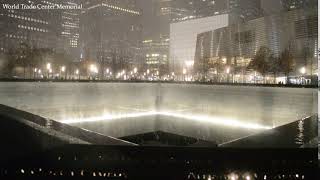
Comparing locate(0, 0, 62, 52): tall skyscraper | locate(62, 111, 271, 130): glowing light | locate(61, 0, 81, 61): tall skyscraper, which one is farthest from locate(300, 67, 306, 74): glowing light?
locate(61, 0, 81, 61): tall skyscraper

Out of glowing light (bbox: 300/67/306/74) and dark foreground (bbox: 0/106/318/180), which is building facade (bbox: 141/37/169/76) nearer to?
glowing light (bbox: 300/67/306/74)

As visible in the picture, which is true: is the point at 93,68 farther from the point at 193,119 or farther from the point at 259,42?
the point at 193,119

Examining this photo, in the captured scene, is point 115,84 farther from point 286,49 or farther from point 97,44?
point 97,44

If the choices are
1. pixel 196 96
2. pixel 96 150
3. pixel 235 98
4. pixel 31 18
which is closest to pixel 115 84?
pixel 196 96

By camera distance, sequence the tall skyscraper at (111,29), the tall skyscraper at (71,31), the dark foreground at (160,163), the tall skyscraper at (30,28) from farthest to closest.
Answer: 1. the tall skyscraper at (111,29)
2. the tall skyscraper at (71,31)
3. the tall skyscraper at (30,28)
4. the dark foreground at (160,163)

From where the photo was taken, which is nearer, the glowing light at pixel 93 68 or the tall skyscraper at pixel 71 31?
the glowing light at pixel 93 68

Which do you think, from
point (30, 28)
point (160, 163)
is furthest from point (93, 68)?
point (160, 163)

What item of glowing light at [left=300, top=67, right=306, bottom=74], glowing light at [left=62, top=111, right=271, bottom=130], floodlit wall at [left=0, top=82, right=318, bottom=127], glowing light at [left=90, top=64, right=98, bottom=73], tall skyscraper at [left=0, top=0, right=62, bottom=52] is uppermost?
tall skyscraper at [left=0, top=0, right=62, bottom=52]

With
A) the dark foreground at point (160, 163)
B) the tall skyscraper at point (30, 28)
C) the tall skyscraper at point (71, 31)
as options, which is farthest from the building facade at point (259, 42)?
the tall skyscraper at point (71, 31)

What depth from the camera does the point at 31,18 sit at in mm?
112812

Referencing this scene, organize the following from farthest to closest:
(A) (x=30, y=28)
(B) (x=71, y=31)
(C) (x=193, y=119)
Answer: (B) (x=71, y=31), (A) (x=30, y=28), (C) (x=193, y=119)

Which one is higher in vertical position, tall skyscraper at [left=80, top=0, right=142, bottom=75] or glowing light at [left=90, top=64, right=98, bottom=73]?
tall skyscraper at [left=80, top=0, right=142, bottom=75]

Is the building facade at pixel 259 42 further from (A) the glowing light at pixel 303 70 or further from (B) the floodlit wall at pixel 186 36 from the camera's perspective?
(B) the floodlit wall at pixel 186 36

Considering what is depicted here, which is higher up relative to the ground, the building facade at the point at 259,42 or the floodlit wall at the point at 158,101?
the building facade at the point at 259,42
